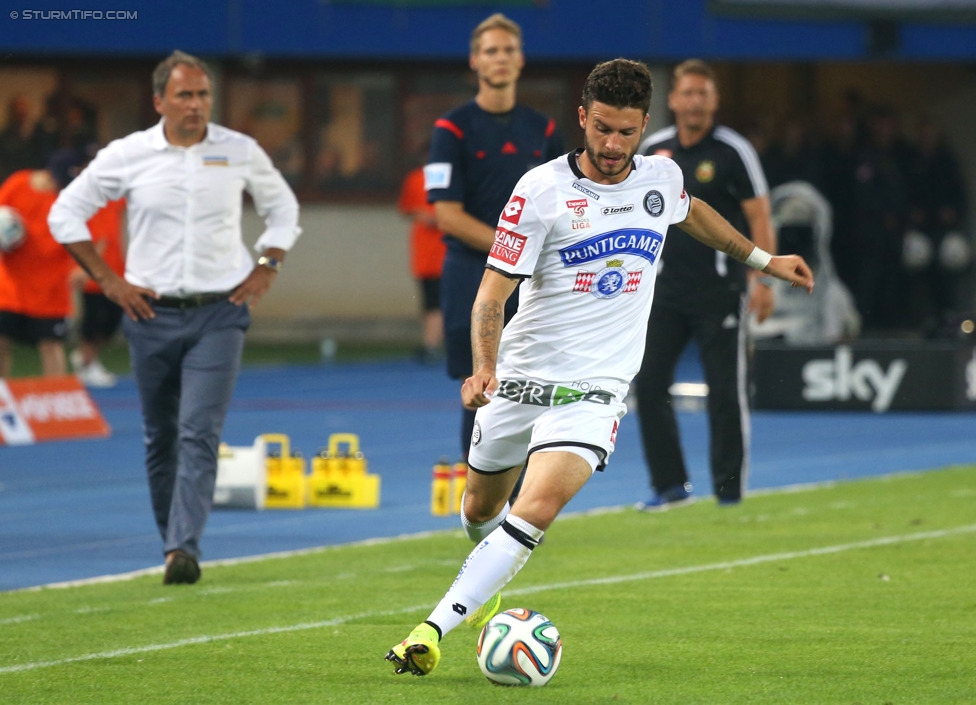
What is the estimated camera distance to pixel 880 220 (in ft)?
83.7

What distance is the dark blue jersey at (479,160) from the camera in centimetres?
965

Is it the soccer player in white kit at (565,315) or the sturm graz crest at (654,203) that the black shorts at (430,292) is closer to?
the soccer player in white kit at (565,315)

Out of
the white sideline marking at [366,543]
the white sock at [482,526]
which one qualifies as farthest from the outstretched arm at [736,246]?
the white sideline marking at [366,543]

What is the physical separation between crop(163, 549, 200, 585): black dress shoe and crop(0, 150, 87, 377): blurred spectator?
7.71 metres

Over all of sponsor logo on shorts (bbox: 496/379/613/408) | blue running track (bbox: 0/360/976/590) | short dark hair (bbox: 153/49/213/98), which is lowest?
blue running track (bbox: 0/360/976/590)

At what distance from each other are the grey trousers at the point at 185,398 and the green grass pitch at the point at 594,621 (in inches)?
15.3

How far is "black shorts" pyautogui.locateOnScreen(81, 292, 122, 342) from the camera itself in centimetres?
1933

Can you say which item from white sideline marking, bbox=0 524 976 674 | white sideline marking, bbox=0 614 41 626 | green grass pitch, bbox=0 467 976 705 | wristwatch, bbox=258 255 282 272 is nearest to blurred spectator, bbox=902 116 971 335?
green grass pitch, bbox=0 467 976 705

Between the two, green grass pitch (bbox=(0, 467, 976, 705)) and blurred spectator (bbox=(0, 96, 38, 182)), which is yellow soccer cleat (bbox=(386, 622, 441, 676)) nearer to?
green grass pitch (bbox=(0, 467, 976, 705))

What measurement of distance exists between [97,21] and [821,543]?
61.8ft

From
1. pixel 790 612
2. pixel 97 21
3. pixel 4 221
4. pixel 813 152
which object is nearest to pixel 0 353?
pixel 4 221

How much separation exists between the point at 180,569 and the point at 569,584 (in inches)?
72.2

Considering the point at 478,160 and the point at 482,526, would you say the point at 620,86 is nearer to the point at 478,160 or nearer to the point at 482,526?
the point at 482,526

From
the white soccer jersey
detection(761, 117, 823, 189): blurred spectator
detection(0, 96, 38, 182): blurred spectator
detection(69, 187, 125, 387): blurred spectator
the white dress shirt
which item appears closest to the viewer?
the white soccer jersey
